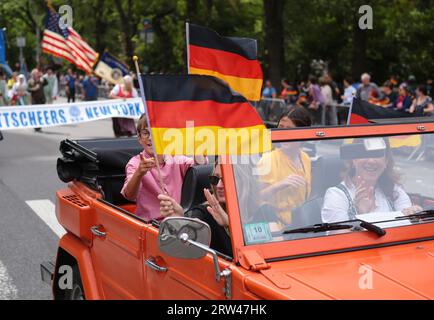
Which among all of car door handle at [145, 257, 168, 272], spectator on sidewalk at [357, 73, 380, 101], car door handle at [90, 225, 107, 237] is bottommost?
spectator on sidewalk at [357, 73, 380, 101]

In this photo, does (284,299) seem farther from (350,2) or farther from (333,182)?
(350,2)

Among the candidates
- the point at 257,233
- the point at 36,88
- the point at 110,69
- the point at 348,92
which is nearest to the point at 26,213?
the point at 257,233

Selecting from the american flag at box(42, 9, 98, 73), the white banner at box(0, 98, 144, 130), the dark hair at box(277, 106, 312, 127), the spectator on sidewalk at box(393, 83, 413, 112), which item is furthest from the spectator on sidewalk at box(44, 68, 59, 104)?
the dark hair at box(277, 106, 312, 127)

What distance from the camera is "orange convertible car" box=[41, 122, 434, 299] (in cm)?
302

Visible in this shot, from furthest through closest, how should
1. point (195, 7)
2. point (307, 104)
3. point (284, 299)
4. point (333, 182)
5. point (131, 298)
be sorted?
point (195, 7) < point (307, 104) < point (131, 298) < point (333, 182) < point (284, 299)

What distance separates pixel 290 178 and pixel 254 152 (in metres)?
0.25

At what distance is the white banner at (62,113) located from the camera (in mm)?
15755

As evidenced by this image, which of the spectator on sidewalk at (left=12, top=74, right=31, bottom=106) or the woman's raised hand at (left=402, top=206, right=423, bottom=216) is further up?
the woman's raised hand at (left=402, top=206, right=423, bottom=216)

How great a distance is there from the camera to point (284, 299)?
2768 millimetres

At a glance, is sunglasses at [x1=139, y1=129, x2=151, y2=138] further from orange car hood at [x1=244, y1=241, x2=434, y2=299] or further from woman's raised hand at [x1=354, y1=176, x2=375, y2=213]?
orange car hood at [x1=244, y1=241, x2=434, y2=299]

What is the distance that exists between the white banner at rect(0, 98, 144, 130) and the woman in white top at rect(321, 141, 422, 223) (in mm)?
12676

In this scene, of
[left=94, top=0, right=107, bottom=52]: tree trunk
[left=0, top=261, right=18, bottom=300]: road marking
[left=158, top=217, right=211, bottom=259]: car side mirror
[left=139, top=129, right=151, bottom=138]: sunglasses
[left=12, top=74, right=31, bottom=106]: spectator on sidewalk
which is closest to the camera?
[left=158, top=217, right=211, bottom=259]: car side mirror

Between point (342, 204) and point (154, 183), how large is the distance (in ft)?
5.16
